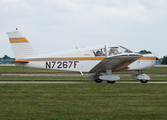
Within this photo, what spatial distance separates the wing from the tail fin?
405 centimetres

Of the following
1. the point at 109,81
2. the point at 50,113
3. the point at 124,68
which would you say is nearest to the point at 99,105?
the point at 50,113

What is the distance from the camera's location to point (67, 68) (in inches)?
514

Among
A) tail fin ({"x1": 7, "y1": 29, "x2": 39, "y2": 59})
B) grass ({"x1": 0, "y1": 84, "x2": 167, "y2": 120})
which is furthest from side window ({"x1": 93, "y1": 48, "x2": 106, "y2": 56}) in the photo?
grass ({"x1": 0, "y1": 84, "x2": 167, "y2": 120})

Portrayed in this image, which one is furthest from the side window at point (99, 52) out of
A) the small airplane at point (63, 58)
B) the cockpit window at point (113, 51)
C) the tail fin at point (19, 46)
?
the tail fin at point (19, 46)

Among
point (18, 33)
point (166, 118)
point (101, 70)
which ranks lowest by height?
point (166, 118)

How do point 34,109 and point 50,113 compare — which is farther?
point 34,109

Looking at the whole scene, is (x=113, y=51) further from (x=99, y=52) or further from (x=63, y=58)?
(x=63, y=58)

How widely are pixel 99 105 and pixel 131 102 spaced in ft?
3.87

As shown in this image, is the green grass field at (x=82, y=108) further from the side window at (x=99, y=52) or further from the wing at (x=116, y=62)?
the side window at (x=99, y=52)

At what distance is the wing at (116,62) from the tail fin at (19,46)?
4.05 m

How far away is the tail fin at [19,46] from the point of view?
13.0 m

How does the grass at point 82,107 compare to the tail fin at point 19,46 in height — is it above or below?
below

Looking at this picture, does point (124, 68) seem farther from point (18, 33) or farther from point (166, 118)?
point (166, 118)

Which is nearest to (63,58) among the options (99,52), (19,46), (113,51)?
(99,52)
